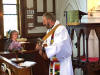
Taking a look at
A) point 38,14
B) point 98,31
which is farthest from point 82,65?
point 38,14

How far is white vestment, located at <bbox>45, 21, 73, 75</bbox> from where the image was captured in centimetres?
438

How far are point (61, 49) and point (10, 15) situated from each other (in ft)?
17.7

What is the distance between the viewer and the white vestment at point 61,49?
438 centimetres

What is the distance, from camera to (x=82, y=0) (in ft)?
24.0

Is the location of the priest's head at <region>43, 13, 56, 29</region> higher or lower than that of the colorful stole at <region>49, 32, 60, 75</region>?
higher

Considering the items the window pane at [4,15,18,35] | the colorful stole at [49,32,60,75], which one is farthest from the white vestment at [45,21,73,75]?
the window pane at [4,15,18,35]

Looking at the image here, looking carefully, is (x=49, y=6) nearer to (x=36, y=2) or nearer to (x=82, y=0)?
(x=36, y=2)

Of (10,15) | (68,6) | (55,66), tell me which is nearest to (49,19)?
(55,66)

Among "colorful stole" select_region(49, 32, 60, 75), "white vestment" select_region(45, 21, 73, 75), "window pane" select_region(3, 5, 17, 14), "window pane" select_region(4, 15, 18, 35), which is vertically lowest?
"colorful stole" select_region(49, 32, 60, 75)

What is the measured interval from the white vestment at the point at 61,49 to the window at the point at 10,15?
4.97 metres

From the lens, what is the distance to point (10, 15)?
31.1ft

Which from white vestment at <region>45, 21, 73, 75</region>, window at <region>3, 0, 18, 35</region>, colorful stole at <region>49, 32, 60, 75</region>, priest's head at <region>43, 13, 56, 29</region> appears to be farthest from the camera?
window at <region>3, 0, 18, 35</region>

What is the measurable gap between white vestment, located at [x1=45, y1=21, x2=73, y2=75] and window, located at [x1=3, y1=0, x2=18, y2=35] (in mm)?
4968

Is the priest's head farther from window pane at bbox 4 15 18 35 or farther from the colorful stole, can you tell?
window pane at bbox 4 15 18 35
